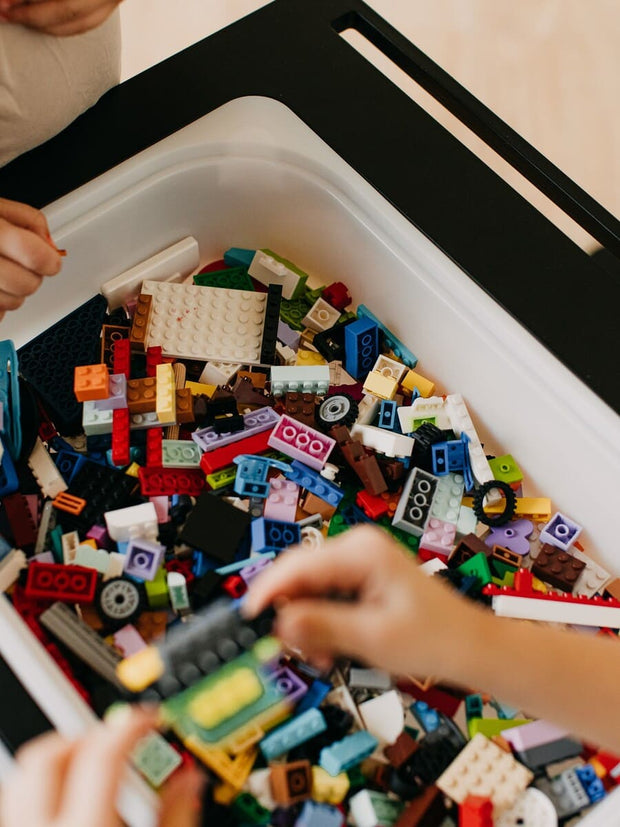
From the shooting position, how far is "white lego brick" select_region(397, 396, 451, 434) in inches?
36.0

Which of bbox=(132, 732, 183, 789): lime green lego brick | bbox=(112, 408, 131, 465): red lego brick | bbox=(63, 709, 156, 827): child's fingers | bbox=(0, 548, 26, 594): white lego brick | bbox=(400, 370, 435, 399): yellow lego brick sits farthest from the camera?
bbox=(400, 370, 435, 399): yellow lego brick

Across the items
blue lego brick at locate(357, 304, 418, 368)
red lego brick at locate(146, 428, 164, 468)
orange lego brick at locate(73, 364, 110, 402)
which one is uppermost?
orange lego brick at locate(73, 364, 110, 402)

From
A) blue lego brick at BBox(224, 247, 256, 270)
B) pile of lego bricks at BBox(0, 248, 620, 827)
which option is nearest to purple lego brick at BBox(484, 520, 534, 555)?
pile of lego bricks at BBox(0, 248, 620, 827)

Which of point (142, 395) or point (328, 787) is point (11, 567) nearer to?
point (142, 395)

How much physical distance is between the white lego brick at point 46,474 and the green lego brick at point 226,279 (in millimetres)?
290

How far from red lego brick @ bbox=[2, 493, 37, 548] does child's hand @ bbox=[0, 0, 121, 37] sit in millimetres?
473

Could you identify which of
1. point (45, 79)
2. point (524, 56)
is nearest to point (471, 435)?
point (45, 79)

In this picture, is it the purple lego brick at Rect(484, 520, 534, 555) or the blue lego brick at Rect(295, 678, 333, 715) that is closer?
the blue lego brick at Rect(295, 678, 333, 715)

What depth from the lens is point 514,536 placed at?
0.88m

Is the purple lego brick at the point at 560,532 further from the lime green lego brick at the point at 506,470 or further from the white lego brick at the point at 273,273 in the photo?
the white lego brick at the point at 273,273

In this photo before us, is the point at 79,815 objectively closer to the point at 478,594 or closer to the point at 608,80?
the point at 478,594

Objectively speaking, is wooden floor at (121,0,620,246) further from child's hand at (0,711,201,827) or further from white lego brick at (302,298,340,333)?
child's hand at (0,711,201,827)

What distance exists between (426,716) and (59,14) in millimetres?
769

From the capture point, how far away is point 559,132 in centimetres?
161
